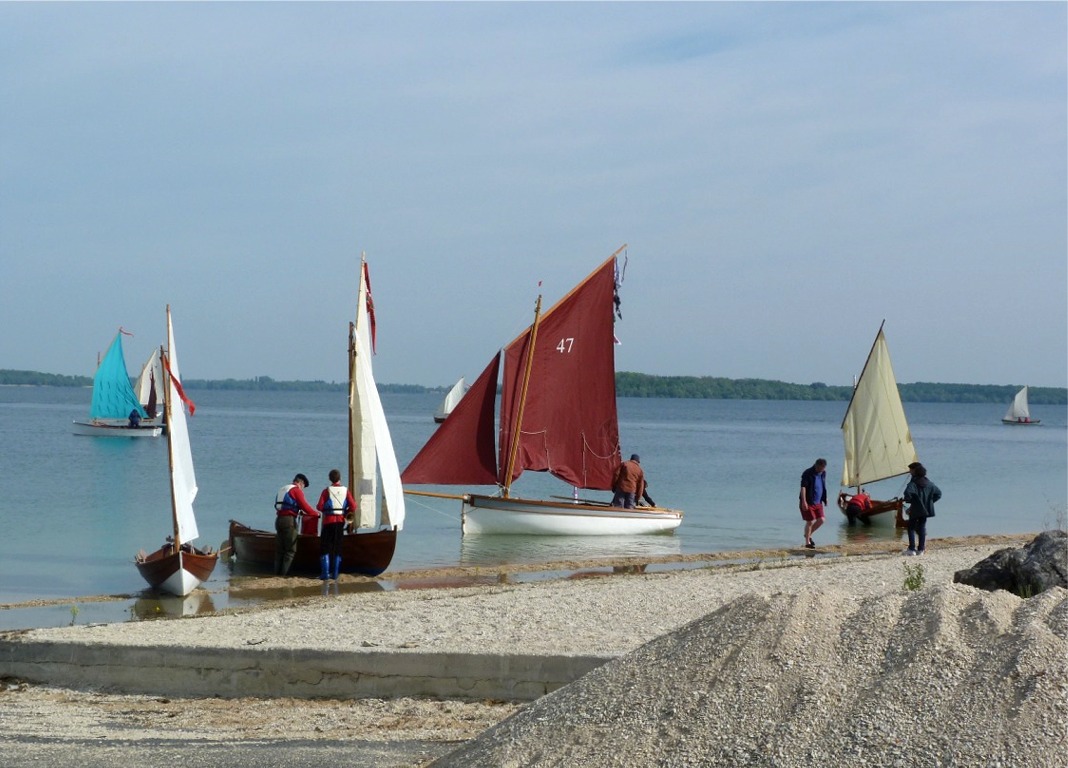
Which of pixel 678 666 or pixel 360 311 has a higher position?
pixel 360 311

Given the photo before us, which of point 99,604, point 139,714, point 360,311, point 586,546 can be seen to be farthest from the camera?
point 586,546

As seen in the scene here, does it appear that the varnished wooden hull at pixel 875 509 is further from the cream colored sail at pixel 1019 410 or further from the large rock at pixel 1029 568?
the cream colored sail at pixel 1019 410

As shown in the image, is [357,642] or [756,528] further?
[756,528]

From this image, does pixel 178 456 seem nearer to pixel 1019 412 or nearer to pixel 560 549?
pixel 560 549

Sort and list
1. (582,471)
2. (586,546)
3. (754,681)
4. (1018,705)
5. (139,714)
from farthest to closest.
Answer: (582,471)
(586,546)
(139,714)
(754,681)
(1018,705)

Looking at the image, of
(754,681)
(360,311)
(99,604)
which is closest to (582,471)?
(360,311)

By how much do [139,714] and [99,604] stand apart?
23.8ft

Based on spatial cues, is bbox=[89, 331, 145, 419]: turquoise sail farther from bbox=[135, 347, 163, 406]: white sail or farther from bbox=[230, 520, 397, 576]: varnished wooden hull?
bbox=[230, 520, 397, 576]: varnished wooden hull

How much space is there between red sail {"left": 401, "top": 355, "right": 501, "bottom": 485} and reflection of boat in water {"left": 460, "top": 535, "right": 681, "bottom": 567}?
1.29m

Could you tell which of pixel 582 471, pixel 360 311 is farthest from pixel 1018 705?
pixel 582 471

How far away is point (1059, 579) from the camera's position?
9.48 m

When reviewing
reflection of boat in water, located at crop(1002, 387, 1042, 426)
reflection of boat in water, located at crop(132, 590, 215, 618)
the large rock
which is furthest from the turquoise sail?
reflection of boat in water, located at crop(1002, 387, 1042, 426)

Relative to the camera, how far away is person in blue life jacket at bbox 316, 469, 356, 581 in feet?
52.3

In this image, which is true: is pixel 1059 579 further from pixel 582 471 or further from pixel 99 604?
pixel 582 471
